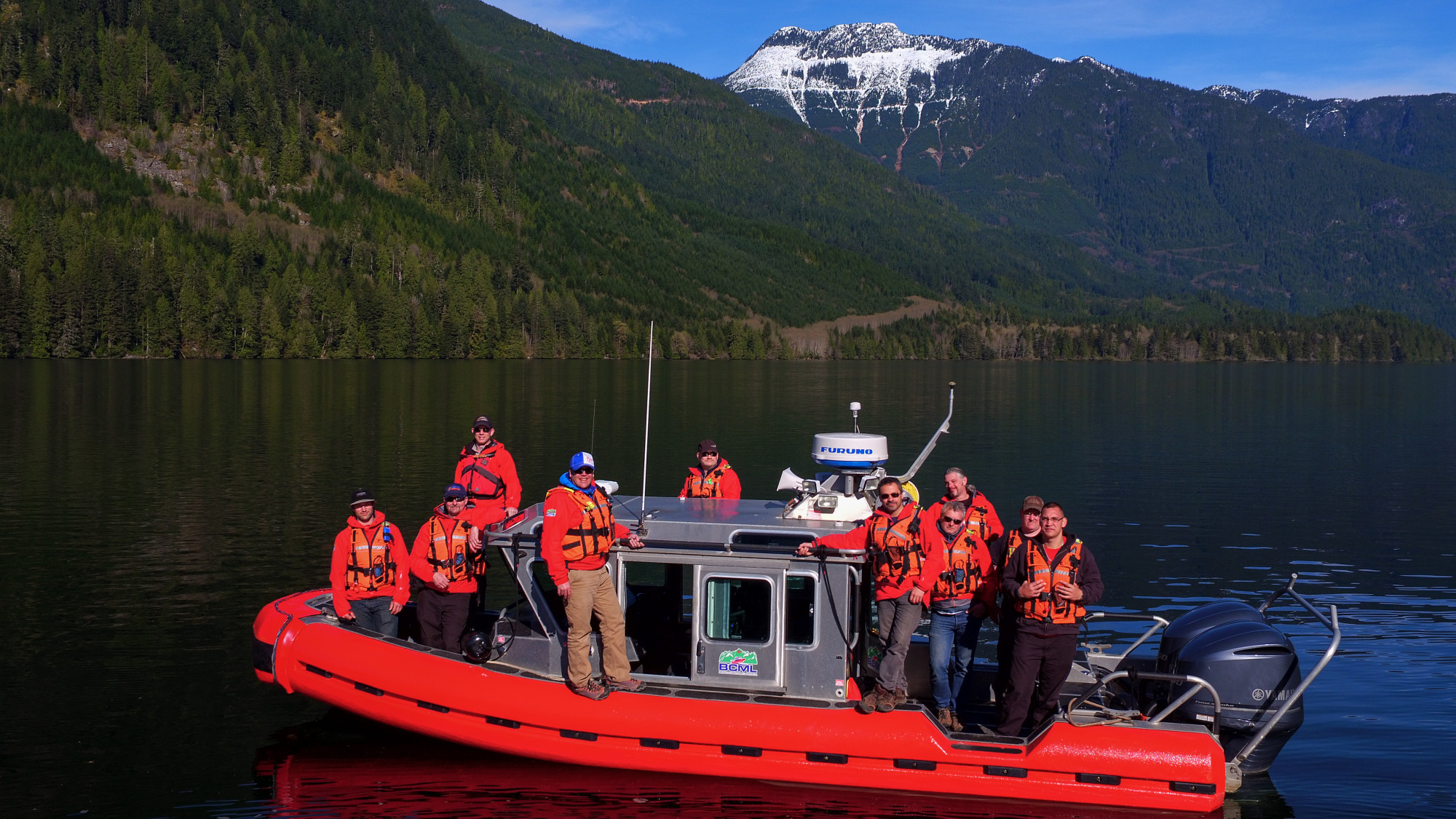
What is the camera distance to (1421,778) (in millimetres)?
11797

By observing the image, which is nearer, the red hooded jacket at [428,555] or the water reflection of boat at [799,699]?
the water reflection of boat at [799,699]

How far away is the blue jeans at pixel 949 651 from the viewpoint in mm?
10898

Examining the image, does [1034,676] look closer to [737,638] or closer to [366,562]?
[737,638]

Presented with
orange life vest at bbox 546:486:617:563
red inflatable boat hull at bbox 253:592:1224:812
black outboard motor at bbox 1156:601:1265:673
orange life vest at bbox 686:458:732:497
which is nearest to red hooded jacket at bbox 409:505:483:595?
red inflatable boat hull at bbox 253:592:1224:812

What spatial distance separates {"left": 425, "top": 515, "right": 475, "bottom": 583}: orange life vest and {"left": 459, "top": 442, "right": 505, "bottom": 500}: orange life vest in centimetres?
203

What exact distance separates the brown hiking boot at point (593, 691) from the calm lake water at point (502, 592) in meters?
0.92

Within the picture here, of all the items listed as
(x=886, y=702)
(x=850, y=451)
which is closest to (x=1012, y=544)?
(x=886, y=702)

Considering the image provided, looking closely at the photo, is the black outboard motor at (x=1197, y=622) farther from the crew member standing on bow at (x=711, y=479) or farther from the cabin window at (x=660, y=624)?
the crew member standing on bow at (x=711, y=479)

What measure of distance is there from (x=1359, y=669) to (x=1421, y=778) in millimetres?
3847

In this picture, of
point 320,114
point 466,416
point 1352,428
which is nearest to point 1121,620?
point 466,416

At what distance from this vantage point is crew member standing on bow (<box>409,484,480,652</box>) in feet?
39.4

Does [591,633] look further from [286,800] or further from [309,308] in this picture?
[309,308]

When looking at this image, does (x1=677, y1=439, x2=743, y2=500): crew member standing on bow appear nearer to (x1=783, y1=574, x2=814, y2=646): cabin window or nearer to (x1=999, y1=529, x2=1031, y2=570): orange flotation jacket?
(x1=783, y1=574, x2=814, y2=646): cabin window

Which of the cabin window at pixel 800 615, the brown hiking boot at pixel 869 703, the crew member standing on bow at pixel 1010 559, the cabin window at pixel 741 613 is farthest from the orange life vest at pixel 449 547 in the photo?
the crew member standing on bow at pixel 1010 559
